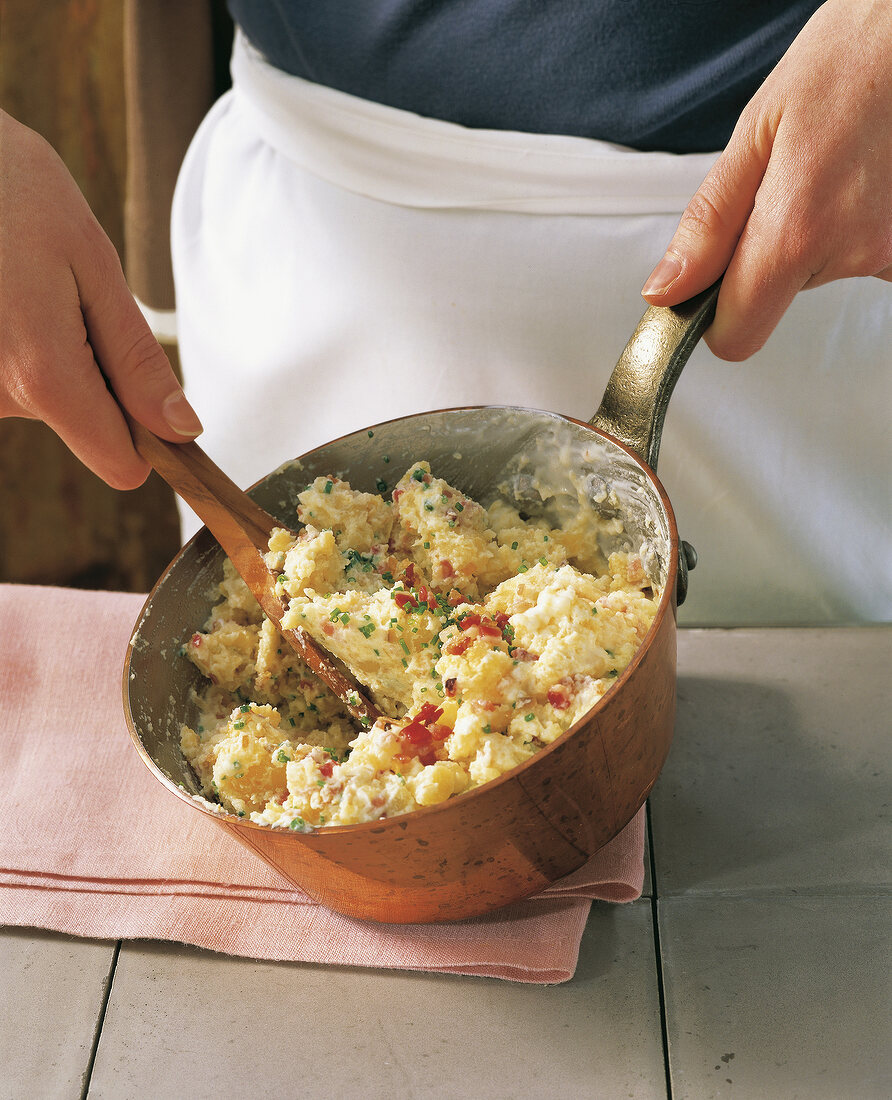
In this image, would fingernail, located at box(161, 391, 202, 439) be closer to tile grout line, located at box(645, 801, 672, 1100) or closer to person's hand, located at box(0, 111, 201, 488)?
person's hand, located at box(0, 111, 201, 488)

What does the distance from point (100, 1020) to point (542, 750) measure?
0.33 meters

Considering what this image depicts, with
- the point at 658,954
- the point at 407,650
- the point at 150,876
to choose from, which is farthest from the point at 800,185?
the point at 150,876

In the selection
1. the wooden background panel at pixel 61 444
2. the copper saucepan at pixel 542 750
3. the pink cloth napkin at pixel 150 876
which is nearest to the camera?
the copper saucepan at pixel 542 750

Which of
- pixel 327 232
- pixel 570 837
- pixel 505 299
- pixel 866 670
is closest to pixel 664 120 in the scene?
→ pixel 505 299

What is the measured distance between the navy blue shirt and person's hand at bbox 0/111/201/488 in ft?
1.12

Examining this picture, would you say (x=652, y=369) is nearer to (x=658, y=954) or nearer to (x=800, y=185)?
(x=800, y=185)

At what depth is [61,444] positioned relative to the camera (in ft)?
5.51

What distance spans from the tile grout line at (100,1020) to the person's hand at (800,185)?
1.81ft

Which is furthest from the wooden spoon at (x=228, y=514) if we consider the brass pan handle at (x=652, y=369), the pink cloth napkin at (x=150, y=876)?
the brass pan handle at (x=652, y=369)

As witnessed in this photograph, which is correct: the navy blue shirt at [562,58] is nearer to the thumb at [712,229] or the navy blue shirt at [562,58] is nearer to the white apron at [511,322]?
the white apron at [511,322]

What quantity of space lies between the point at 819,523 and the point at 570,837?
55 centimetres

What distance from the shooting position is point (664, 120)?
881 mm

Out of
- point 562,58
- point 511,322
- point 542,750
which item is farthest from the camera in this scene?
point 511,322

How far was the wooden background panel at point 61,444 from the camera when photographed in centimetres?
147
